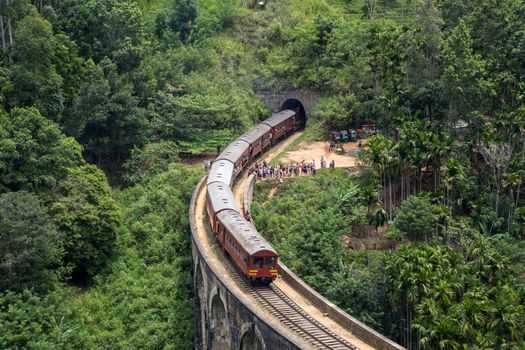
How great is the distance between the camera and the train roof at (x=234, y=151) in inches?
2227

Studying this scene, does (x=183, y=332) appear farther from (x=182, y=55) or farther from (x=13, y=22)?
(x=182, y=55)

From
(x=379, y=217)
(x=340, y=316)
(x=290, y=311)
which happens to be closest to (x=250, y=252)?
(x=290, y=311)

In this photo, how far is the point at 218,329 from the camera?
143 ft

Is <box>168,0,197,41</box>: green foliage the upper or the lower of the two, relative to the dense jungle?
upper

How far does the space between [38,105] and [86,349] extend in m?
19.0

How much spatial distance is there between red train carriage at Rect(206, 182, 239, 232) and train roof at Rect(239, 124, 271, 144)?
32.6 ft

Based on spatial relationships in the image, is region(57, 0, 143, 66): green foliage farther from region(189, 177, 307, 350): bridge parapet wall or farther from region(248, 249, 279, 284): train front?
region(248, 249, 279, 284): train front

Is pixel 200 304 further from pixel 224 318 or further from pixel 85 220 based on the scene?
pixel 85 220

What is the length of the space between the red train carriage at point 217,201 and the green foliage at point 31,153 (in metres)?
8.81

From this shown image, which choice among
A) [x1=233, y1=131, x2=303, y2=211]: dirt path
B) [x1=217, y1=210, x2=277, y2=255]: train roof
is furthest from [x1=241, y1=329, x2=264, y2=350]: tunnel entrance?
[x1=233, y1=131, x2=303, y2=211]: dirt path

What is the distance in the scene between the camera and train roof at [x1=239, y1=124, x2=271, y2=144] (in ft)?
199

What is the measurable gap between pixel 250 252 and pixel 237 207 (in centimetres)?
895

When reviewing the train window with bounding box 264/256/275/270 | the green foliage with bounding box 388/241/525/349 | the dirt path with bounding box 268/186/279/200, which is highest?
the train window with bounding box 264/256/275/270

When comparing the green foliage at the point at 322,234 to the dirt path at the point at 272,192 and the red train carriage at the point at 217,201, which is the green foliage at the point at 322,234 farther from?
the red train carriage at the point at 217,201
